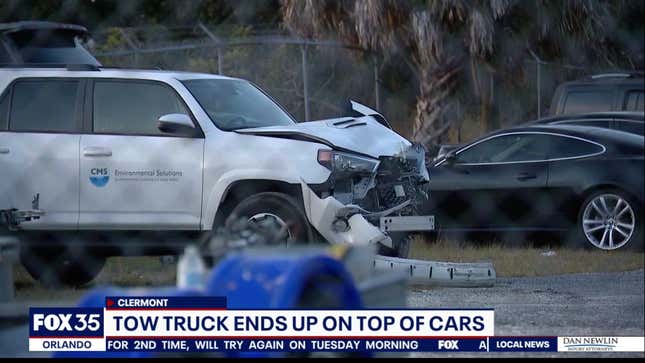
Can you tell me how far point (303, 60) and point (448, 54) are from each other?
2.18 meters

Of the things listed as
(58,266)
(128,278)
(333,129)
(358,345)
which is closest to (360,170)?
(333,129)

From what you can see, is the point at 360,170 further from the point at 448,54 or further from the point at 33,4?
the point at 33,4

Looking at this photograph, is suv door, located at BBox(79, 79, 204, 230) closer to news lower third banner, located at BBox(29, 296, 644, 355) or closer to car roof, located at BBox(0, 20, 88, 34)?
car roof, located at BBox(0, 20, 88, 34)

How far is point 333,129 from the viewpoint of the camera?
6.65 metres

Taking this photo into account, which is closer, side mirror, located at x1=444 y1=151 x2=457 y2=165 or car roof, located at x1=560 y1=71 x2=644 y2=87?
car roof, located at x1=560 y1=71 x2=644 y2=87

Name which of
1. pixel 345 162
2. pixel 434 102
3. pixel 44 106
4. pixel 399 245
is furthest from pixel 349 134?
pixel 434 102

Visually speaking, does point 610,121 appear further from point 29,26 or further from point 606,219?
point 29,26

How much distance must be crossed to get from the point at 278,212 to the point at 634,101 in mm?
4051

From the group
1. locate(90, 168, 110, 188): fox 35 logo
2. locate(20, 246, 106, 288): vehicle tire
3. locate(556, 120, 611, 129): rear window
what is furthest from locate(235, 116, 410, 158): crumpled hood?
locate(556, 120, 611, 129): rear window

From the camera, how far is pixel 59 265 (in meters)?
7.05

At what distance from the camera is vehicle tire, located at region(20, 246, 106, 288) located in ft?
22.9

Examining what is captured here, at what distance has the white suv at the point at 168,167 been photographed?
6.36 meters

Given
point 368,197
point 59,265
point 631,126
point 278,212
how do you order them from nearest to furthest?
1. point 278,212
2. point 368,197
3. point 59,265
4. point 631,126

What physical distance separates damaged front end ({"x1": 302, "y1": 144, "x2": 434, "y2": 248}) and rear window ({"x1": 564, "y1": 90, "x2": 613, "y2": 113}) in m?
3.54
